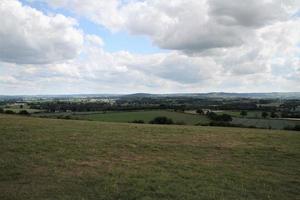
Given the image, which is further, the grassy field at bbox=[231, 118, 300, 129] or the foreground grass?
the grassy field at bbox=[231, 118, 300, 129]

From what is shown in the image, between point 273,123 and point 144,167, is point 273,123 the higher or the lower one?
the lower one

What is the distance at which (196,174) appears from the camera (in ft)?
40.6

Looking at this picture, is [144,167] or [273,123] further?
[273,123]

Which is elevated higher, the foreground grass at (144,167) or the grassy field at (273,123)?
the foreground grass at (144,167)

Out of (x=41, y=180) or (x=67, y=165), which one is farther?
(x=67, y=165)

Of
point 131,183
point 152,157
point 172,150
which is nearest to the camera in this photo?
point 131,183

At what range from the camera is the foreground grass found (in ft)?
33.2

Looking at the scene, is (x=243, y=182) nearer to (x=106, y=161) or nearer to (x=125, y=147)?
(x=106, y=161)

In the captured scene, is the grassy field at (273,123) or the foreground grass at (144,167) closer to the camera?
the foreground grass at (144,167)

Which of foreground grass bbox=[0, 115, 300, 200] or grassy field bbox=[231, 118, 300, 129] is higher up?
foreground grass bbox=[0, 115, 300, 200]

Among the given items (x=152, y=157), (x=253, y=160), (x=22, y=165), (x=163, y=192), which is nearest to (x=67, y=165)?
(x=22, y=165)

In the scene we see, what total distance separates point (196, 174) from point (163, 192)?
2733mm

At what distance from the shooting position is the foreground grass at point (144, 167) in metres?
10.1

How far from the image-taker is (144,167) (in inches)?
530
